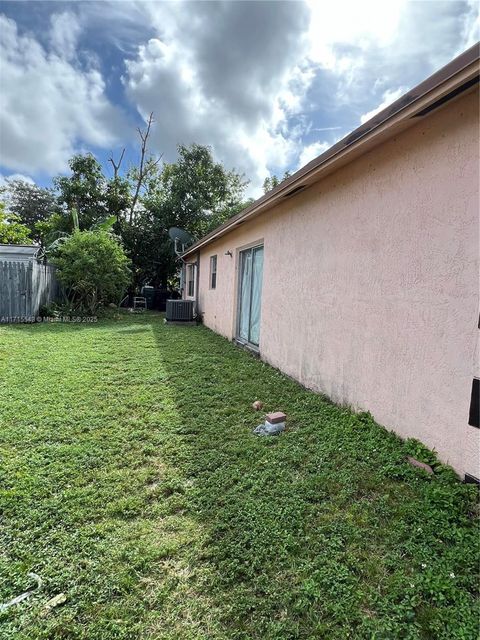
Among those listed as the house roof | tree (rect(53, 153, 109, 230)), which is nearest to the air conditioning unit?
the house roof

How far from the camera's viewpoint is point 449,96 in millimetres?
2387

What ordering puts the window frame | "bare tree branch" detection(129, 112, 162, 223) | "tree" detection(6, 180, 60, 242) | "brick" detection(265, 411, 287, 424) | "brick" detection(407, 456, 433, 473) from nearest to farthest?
"brick" detection(407, 456, 433, 473), "brick" detection(265, 411, 287, 424), the window frame, "bare tree branch" detection(129, 112, 162, 223), "tree" detection(6, 180, 60, 242)

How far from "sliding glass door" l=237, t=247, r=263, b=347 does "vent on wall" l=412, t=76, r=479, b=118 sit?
4390mm

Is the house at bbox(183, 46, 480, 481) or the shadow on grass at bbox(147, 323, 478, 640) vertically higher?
the house at bbox(183, 46, 480, 481)

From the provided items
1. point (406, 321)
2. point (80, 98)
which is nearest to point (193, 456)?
point (406, 321)

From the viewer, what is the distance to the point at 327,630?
150 centimetres

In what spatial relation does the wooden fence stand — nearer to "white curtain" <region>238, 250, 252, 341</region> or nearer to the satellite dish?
the satellite dish

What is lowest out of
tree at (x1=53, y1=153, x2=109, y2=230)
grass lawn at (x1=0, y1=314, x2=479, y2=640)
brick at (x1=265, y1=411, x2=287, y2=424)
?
grass lawn at (x1=0, y1=314, x2=479, y2=640)

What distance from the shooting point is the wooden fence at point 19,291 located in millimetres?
10367

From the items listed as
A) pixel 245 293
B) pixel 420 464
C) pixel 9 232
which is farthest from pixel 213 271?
pixel 9 232

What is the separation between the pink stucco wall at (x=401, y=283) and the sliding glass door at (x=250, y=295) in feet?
6.37

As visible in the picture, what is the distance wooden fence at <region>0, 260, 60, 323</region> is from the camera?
34.0 feet

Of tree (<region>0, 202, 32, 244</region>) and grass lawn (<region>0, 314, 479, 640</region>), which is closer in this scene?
grass lawn (<region>0, 314, 479, 640</region>)

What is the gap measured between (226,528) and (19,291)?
440 inches
